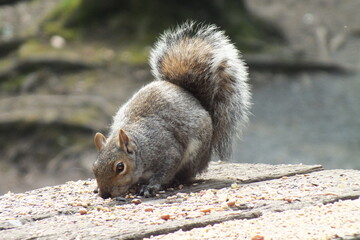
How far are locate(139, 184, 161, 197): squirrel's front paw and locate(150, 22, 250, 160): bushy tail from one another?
567mm

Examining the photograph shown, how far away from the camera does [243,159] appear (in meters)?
7.11

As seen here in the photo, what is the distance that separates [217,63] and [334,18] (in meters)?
7.75

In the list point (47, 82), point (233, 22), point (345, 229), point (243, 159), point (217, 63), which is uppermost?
point (233, 22)

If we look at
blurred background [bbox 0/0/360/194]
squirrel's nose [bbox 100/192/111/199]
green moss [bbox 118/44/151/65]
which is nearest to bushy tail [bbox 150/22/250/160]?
squirrel's nose [bbox 100/192/111/199]

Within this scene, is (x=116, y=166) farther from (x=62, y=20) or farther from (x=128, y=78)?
(x=62, y=20)

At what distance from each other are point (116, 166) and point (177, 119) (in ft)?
1.39

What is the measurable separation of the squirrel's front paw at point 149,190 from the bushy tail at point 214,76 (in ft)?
1.86

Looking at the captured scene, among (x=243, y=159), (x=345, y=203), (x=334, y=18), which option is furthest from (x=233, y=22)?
(x=345, y=203)

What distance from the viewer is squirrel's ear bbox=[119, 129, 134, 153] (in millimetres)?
3318

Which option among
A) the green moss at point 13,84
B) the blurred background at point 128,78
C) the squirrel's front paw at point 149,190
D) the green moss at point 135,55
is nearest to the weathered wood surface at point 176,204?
the squirrel's front paw at point 149,190

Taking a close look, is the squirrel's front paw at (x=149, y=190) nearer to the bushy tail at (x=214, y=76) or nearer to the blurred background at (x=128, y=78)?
the bushy tail at (x=214, y=76)

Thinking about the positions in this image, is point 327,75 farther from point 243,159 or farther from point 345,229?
point 345,229

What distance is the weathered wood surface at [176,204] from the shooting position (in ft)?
8.55

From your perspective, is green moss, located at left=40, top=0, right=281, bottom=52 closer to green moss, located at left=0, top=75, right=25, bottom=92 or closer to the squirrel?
green moss, located at left=0, top=75, right=25, bottom=92
